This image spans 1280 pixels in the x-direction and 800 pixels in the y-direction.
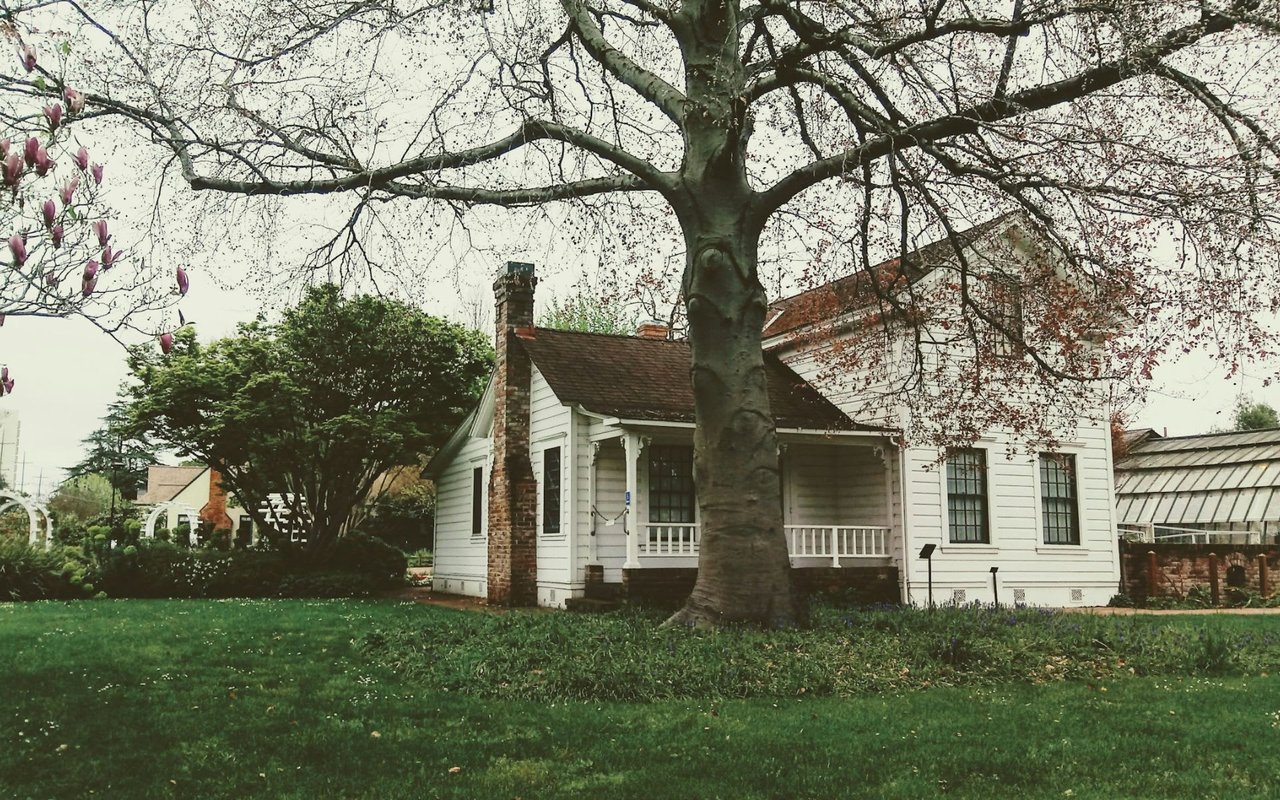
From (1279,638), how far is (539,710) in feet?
31.2

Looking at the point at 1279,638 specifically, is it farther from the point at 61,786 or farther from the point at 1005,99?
the point at 61,786

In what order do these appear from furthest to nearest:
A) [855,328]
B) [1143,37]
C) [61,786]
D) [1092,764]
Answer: [855,328] < [1143,37] < [1092,764] < [61,786]

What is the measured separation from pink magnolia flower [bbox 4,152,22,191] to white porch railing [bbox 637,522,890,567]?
1286 cm

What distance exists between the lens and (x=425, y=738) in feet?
22.1

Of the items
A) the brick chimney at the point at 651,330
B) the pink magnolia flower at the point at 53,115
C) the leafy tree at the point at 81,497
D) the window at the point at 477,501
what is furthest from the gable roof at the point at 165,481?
the pink magnolia flower at the point at 53,115

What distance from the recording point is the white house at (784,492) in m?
17.0

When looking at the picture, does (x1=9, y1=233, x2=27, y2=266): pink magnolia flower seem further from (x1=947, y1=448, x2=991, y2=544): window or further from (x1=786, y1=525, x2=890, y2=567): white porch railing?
(x1=947, y1=448, x2=991, y2=544): window

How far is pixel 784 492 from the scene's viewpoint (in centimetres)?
1873

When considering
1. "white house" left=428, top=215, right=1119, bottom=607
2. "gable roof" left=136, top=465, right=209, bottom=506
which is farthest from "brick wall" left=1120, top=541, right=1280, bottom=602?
"gable roof" left=136, top=465, right=209, bottom=506

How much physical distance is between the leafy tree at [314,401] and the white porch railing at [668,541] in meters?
7.70

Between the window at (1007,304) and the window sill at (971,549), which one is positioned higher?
the window at (1007,304)

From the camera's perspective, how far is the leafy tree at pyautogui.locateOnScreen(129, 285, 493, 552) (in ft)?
71.8

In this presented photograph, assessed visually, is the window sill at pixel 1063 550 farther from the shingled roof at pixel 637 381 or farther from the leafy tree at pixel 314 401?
the leafy tree at pixel 314 401

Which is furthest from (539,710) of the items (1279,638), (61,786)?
(1279,638)
